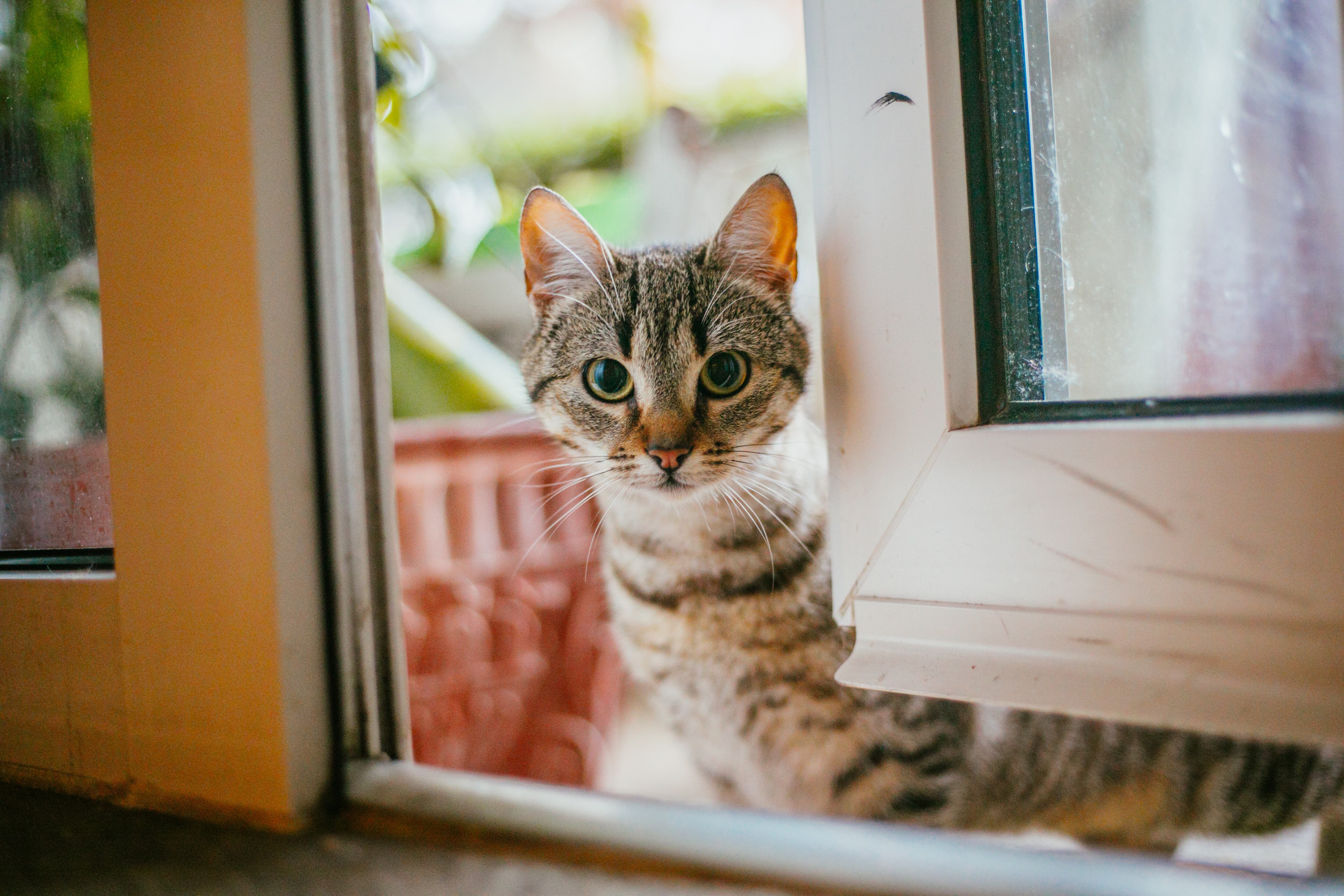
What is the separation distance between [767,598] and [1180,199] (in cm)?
57

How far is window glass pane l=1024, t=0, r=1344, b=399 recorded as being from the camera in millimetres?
428

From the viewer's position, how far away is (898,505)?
561 millimetres

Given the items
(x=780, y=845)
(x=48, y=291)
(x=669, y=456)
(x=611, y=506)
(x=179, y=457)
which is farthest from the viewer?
(x=611, y=506)

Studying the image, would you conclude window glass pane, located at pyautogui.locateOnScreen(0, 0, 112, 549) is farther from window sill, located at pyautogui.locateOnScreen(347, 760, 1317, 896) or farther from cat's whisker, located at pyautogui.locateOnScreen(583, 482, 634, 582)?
cat's whisker, located at pyautogui.locateOnScreen(583, 482, 634, 582)

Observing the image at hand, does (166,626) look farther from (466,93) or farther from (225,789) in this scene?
(466,93)

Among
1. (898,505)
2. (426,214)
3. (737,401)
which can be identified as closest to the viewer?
(898,505)

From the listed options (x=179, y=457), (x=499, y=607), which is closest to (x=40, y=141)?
(x=179, y=457)

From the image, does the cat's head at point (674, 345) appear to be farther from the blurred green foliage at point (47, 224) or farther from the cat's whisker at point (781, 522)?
the blurred green foliage at point (47, 224)

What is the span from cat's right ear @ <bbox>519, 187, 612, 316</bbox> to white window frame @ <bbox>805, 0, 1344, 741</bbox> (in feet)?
1.33

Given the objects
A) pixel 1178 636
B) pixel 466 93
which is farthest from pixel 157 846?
pixel 466 93

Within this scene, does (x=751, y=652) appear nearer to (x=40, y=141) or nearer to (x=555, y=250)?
(x=555, y=250)

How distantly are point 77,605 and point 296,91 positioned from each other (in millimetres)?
482

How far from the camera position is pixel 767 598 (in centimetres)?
90

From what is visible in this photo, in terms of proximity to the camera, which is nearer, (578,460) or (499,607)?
(578,460)
